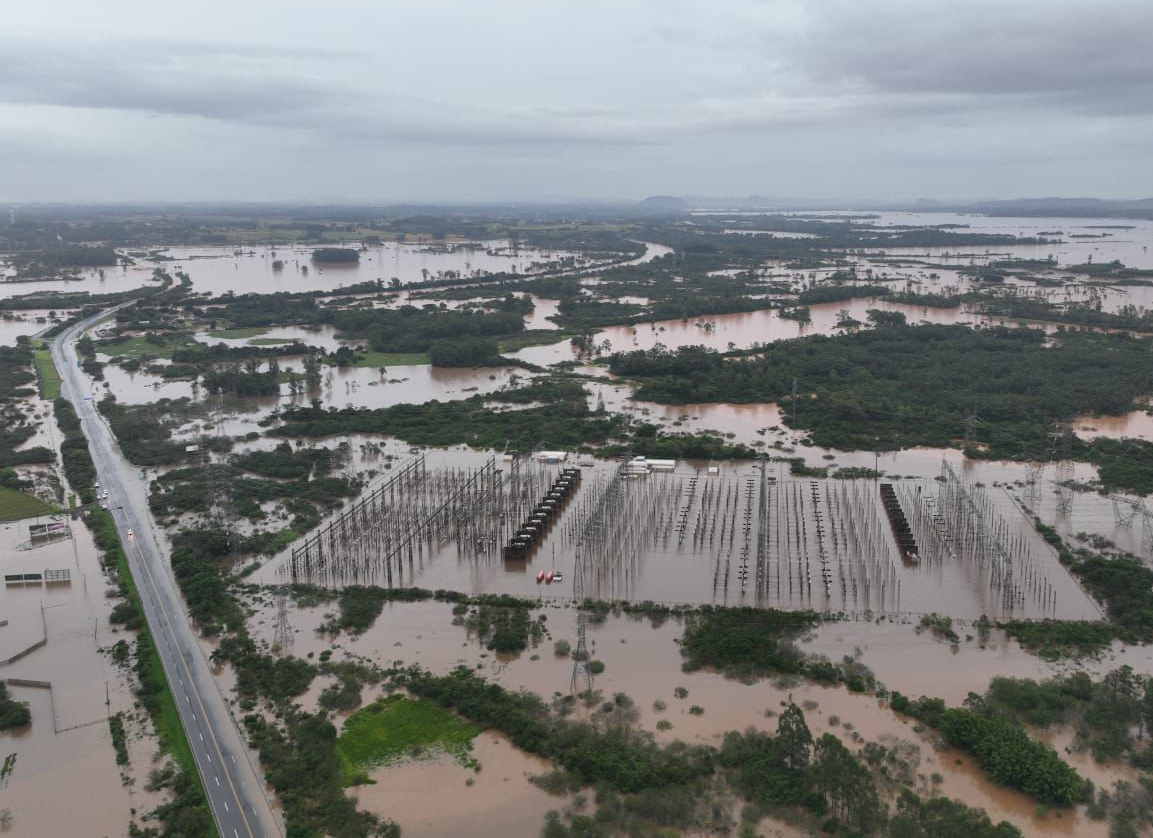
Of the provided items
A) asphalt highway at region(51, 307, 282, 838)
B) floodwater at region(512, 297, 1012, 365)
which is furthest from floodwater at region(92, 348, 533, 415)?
asphalt highway at region(51, 307, 282, 838)

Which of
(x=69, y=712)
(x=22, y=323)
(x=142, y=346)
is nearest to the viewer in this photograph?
(x=69, y=712)

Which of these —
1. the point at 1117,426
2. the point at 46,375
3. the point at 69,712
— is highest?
the point at 46,375

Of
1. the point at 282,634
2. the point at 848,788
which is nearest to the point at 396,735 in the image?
the point at 282,634

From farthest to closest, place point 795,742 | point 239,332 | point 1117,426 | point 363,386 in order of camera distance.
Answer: point 239,332, point 363,386, point 1117,426, point 795,742

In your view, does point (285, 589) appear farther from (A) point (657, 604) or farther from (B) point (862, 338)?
(B) point (862, 338)

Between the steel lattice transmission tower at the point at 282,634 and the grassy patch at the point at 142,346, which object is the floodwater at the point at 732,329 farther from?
the steel lattice transmission tower at the point at 282,634

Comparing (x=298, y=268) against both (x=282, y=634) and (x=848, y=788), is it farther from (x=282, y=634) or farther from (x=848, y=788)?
(x=848, y=788)

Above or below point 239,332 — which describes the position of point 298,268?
above
